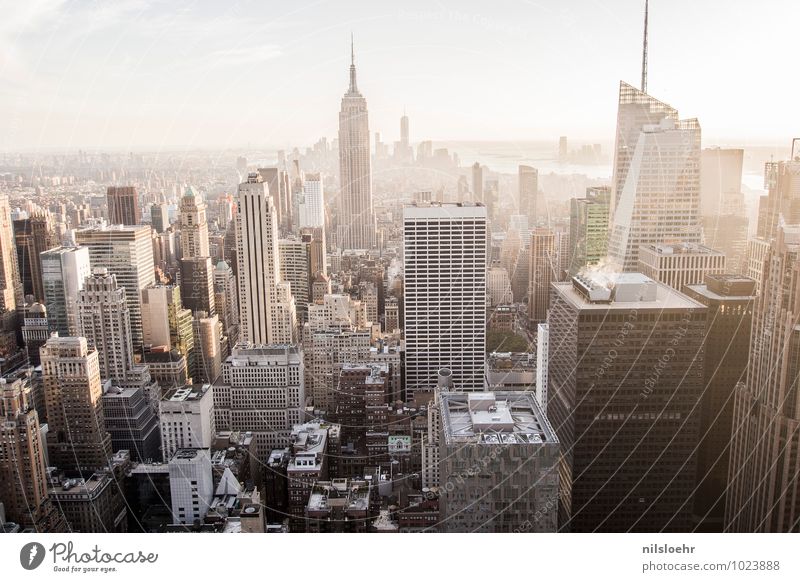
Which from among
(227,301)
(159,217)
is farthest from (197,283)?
(159,217)

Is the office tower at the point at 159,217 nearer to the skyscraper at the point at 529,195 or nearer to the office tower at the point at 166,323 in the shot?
the office tower at the point at 166,323

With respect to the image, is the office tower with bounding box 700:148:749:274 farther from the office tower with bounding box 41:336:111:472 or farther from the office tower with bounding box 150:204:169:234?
the office tower with bounding box 41:336:111:472

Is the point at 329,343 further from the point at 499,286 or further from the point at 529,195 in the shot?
the point at 529,195

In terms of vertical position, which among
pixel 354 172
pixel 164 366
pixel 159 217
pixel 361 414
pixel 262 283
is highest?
pixel 354 172

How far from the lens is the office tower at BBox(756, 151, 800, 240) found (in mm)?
A: 2621

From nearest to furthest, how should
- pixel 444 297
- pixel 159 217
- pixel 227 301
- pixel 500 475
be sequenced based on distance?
1. pixel 500 475
2. pixel 159 217
3. pixel 227 301
4. pixel 444 297

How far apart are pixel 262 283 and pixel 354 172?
230cm

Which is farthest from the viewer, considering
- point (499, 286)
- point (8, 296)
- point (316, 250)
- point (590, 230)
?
point (499, 286)

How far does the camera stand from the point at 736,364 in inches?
138

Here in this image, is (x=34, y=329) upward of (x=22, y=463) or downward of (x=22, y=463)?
upward

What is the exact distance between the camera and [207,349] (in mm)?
5051

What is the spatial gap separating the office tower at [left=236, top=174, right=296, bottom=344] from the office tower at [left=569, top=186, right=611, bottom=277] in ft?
7.78
